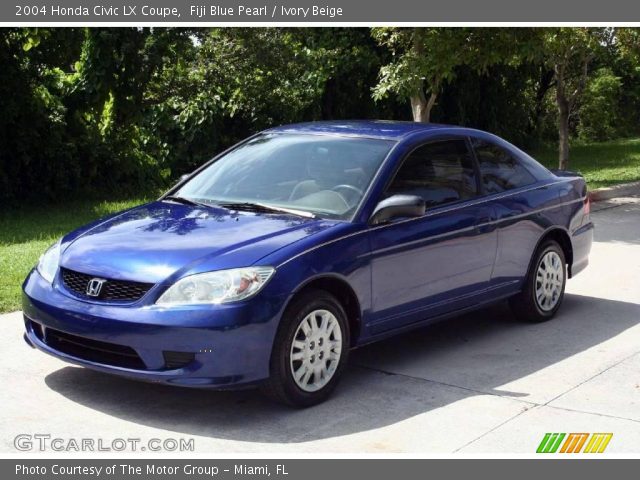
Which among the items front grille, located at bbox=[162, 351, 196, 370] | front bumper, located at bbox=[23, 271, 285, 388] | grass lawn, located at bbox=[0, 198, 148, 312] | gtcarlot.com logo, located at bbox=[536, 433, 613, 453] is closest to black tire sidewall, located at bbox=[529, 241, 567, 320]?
gtcarlot.com logo, located at bbox=[536, 433, 613, 453]

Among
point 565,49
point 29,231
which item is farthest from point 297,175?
point 565,49

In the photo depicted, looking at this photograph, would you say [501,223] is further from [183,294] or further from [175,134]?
[175,134]

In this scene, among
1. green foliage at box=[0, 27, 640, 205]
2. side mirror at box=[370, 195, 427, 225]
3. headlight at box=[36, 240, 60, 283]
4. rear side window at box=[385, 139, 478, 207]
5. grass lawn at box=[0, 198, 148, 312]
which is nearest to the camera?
headlight at box=[36, 240, 60, 283]

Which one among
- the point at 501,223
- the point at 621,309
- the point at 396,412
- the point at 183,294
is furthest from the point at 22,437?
the point at 621,309

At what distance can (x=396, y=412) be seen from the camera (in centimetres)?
597

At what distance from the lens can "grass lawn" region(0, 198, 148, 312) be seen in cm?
898

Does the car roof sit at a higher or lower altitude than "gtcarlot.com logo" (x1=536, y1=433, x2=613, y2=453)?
higher

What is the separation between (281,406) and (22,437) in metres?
1.44

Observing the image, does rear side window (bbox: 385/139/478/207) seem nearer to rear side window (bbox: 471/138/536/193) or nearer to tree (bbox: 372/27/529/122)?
rear side window (bbox: 471/138/536/193)

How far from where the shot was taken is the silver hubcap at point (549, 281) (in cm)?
809

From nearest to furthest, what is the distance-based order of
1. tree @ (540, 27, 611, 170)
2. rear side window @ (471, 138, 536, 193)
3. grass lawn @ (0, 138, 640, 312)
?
1. rear side window @ (471, 138, 536, 193)
2. grass lawn @ (0, 138, 640, 312)
3. tree @ (540, 27, 611, 170)

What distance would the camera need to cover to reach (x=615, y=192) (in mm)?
16422

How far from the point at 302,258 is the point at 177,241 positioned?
29.5 inches

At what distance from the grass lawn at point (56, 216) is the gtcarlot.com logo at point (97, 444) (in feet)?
9.96
